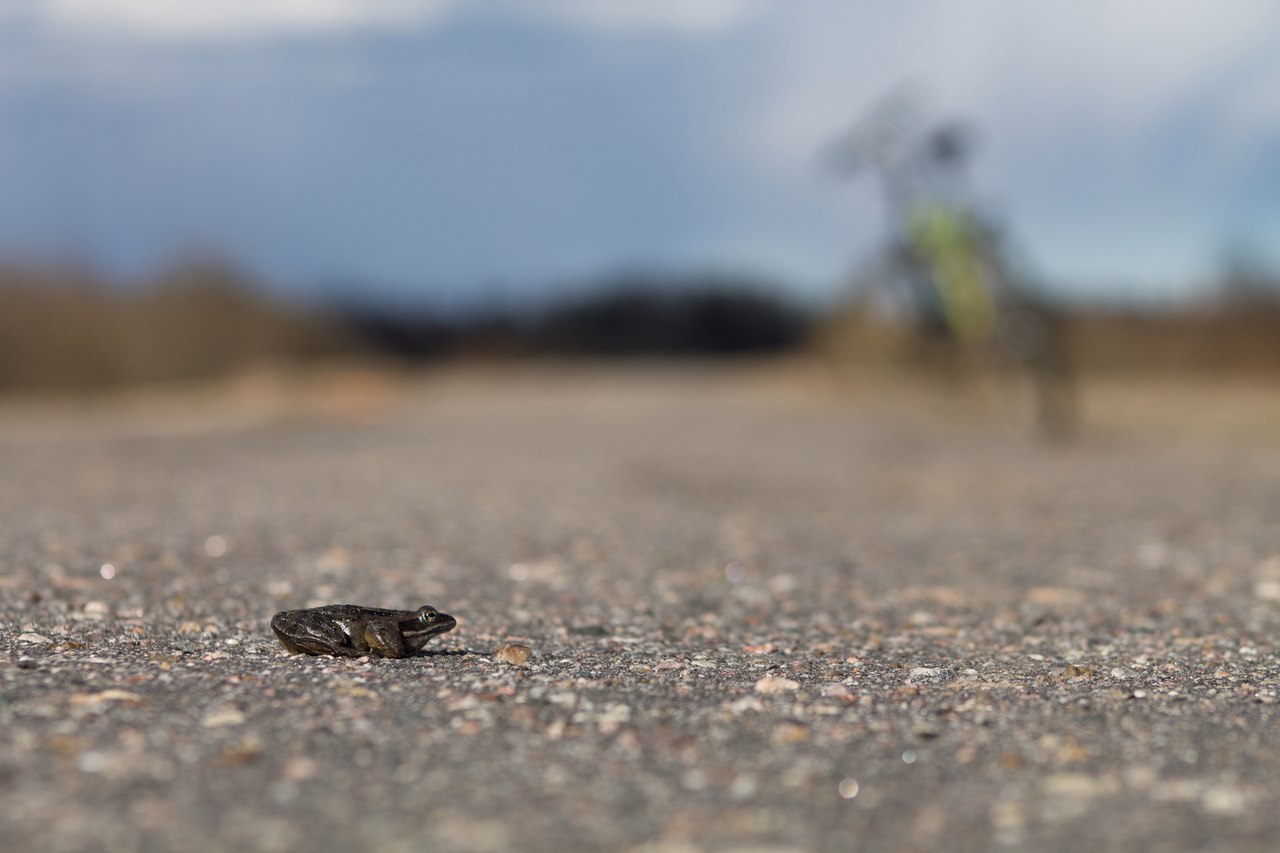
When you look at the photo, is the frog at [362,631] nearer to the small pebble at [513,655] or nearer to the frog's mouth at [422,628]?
the frog's mouth at [422,628]

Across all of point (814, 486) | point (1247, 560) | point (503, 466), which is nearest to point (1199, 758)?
point (1247, 560)

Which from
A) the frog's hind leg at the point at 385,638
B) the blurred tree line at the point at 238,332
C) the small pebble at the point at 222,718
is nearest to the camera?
the small pebble at the point at 222,718

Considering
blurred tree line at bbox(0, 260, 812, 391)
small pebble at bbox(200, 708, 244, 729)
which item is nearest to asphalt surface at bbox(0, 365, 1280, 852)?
small pebble at bbox(200, 708, 244, 729)

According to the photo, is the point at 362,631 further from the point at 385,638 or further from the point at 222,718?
the point at 222,718

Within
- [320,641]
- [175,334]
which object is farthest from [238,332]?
[320,641]

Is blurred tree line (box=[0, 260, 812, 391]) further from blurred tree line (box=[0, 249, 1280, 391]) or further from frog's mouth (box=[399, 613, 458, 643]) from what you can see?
frog's mouth (box=[399, 613, 458, 643])

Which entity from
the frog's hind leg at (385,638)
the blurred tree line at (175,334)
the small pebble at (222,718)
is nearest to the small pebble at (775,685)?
the frog's hind leg at (385,638)
